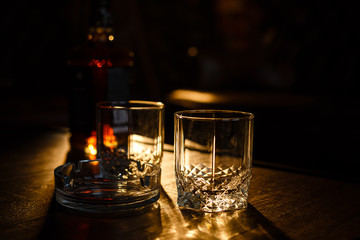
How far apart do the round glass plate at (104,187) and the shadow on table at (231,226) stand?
0.06 meters

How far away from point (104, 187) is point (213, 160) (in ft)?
0.59

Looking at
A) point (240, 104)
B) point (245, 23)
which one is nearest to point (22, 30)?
point (245, 23)

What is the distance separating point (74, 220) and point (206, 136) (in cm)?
17

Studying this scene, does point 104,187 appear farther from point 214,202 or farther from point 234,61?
point 234,61

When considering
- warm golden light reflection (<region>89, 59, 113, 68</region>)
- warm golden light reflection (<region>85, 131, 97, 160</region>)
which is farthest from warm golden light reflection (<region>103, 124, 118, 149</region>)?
warm golden light reflection (<region>89, 59, 113, 68</region>)

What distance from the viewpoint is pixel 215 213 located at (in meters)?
0.51

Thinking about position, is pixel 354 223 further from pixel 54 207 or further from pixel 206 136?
pixel 54 207

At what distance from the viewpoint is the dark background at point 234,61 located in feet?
5.27

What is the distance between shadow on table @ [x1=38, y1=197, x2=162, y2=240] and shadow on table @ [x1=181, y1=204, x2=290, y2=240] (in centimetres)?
4

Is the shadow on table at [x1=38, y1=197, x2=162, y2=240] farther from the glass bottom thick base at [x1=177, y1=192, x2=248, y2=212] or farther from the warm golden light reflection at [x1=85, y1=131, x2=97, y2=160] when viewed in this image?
the warm golden light reflection at [x1=85, y1=131, x2=97, y2=160]

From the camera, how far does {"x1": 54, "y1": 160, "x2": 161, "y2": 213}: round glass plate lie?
506mm

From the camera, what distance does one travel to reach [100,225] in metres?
0.46

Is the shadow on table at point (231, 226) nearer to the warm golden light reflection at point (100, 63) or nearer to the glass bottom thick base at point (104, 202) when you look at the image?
the glass bottom thick base at point (104, 202)

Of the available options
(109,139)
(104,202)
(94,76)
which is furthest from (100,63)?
(104,202)
